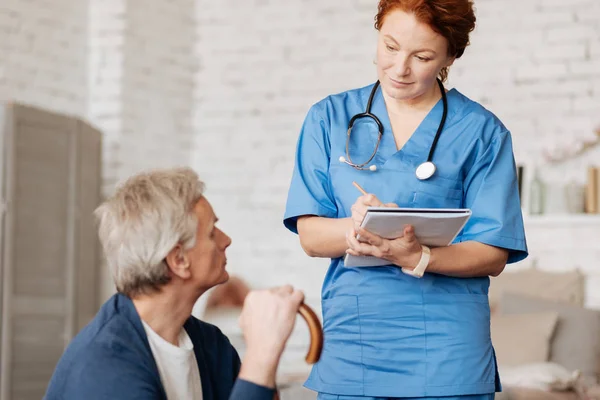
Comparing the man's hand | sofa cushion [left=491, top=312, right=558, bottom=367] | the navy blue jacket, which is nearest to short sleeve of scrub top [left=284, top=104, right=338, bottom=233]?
the navy blue jacket

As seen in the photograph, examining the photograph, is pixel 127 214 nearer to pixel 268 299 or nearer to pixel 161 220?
pixel 161 220

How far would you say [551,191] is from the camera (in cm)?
480

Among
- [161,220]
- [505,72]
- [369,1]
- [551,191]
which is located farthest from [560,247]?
[161,220]

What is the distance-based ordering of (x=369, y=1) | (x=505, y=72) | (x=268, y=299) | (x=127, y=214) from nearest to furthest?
(x=268, y=299), (x=127, y=214), (x=505, y=72), (x=369, y=1)

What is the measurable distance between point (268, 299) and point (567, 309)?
10.5 feet

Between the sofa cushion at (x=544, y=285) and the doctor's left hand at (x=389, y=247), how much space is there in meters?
2.92

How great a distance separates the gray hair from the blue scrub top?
35cm

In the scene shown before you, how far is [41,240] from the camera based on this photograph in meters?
4.45

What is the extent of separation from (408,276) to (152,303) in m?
0.51

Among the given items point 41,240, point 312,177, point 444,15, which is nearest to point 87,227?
point 41,240

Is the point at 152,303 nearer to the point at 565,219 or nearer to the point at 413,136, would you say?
the point at 413,136

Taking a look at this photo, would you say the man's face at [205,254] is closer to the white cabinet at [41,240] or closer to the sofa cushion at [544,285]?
the white cabinet at [41,240]

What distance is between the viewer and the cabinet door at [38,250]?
13.9ft

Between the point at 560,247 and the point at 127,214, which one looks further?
the point at 560,247
